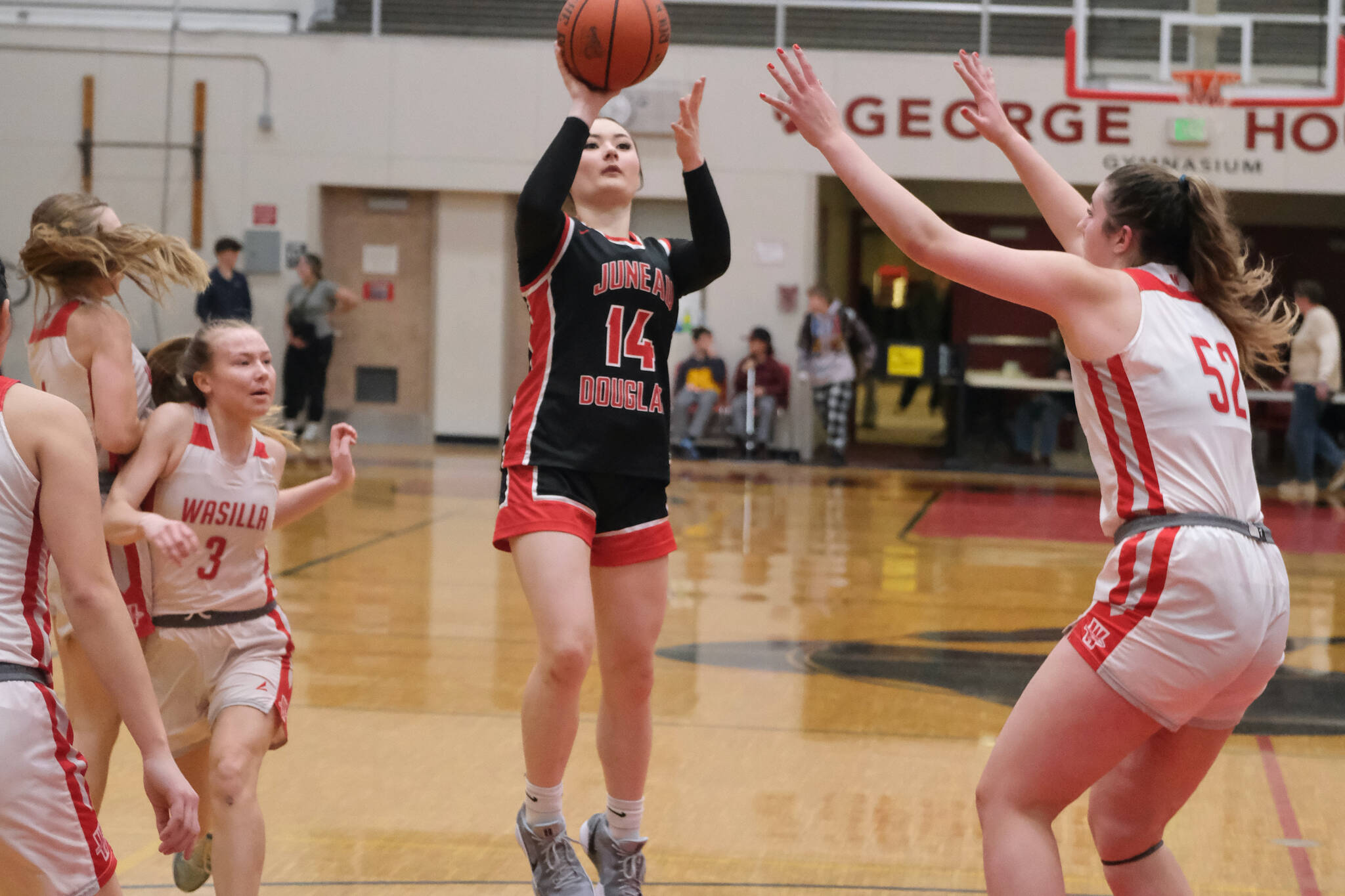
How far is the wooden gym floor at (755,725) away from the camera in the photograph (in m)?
3.22

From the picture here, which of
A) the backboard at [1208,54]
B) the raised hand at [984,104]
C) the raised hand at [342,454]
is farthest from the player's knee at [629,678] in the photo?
the backboard at [1208,54]

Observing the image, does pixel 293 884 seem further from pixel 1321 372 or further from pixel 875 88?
pixel 875 88

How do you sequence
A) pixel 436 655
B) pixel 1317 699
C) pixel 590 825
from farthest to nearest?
1. pixel 436 655
2. pixel 1317 699
3. pixel 590 825

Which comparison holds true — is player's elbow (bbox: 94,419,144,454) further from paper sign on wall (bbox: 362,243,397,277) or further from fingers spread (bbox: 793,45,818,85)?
paper sign on wall (bbox: 362,243,397,277)

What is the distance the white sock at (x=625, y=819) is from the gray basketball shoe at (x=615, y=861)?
0.01 meters

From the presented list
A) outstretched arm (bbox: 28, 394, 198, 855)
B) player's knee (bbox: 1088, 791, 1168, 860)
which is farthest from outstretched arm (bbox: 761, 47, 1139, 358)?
outstretched arm (bbox: 28, 394, 198, 855)

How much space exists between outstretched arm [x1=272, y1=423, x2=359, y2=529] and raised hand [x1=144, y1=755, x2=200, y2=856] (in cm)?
122

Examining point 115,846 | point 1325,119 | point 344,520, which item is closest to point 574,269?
point 115,846

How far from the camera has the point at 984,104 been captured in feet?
9.29

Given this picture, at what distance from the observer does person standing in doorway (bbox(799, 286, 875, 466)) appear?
1322cm

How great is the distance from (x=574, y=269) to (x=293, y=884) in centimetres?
143

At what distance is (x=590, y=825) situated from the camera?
318cm

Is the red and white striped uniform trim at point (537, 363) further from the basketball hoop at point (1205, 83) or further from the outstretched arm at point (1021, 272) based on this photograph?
the basketball hoop at point (1205, 83)

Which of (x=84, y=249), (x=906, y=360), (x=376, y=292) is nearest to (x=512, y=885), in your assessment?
(x=84, y=249)
